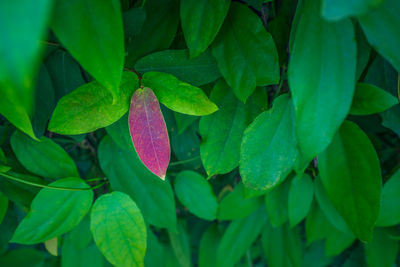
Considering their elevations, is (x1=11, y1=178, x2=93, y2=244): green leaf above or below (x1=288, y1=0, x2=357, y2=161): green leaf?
below

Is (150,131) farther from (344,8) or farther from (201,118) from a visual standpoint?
(344,8)

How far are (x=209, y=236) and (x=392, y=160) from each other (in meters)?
0.39

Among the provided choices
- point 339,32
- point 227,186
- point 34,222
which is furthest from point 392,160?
point 34,222

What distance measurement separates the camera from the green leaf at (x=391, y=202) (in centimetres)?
53

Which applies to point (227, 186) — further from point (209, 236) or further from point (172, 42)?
point (172, 42)

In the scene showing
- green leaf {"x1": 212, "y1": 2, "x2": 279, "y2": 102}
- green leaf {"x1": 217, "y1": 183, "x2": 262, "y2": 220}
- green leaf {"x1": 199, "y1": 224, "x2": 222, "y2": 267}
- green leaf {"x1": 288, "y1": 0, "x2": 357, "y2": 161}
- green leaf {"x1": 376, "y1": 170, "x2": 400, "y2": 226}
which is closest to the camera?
green leaf {"x1": 288, "y1": 0, "x2": 357, "y2": 161}

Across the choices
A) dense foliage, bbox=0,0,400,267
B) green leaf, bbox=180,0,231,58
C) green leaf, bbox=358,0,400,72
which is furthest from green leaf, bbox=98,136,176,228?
green leaf, bbox=358,0,400,72

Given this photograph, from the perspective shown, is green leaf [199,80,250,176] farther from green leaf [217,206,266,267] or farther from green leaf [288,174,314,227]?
green leaf [217,206,266,267]

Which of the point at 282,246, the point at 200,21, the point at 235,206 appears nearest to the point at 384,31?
the point at 200,21

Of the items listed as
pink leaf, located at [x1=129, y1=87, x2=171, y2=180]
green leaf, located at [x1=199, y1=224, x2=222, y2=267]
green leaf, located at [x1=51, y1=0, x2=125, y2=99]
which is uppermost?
green leaf, located at [x1=51, y1=0, x2=125, y2=99]

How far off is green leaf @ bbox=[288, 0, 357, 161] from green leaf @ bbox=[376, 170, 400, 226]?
0.28m

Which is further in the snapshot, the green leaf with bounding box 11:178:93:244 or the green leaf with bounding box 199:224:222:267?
the green leaf with bounding box 199:224:222:267

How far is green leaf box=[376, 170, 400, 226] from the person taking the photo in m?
0.53

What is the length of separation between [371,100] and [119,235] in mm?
359
